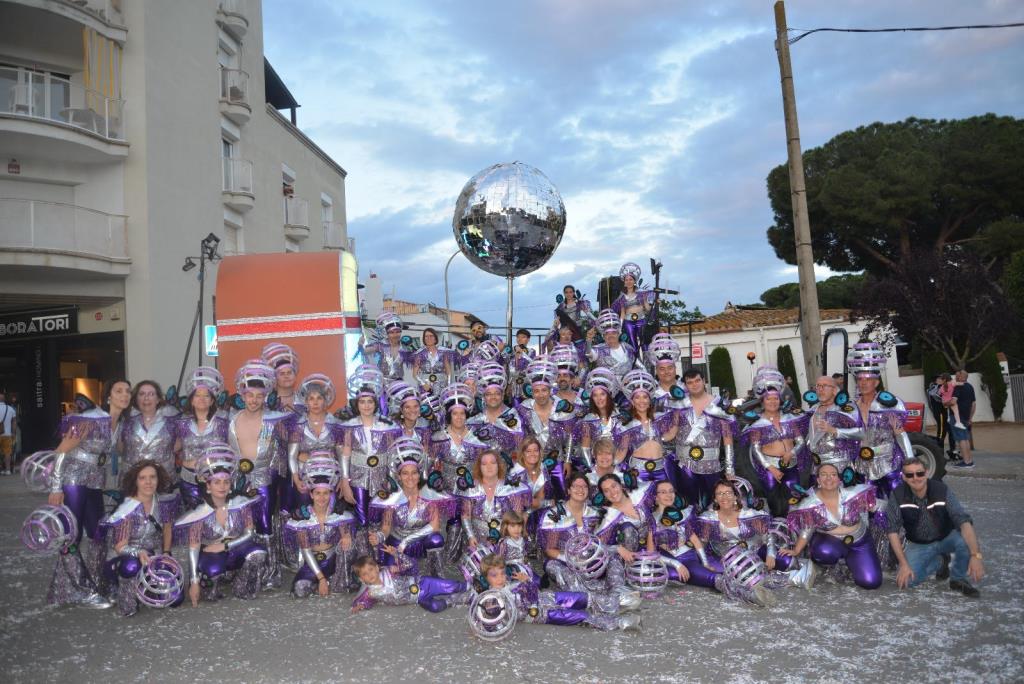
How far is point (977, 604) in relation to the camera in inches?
194

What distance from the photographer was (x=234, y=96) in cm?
2000

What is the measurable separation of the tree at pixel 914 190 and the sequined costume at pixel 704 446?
2097 centimetres

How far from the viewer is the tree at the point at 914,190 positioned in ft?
82.4

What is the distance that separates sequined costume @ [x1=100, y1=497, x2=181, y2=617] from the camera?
208 inches

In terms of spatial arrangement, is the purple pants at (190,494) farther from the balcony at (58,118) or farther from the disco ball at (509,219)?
the balcony at (58,118)

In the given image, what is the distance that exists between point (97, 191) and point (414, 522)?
13.8 metres

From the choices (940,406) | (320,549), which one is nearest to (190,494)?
(320,549)

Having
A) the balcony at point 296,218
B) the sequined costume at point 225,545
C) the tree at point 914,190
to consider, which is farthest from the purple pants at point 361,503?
the tree at point 914,190

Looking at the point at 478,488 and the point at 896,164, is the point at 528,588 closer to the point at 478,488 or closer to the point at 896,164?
the point at 478,488

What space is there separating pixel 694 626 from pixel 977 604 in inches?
72.9

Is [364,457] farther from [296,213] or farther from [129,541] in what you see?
[296,213]

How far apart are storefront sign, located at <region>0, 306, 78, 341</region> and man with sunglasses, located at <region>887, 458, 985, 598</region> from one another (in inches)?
628

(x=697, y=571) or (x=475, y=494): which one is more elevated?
(x=475, y=494)

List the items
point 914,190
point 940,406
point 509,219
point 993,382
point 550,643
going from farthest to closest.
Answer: point 914,190
point 993,382
point 940,406
point 509,219
point 550,643
